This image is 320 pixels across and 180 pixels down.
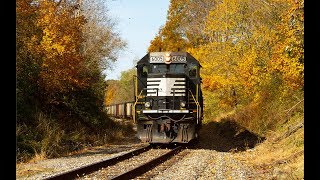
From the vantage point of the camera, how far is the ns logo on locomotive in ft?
49.7

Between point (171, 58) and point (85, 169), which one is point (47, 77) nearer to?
point (171, 58)

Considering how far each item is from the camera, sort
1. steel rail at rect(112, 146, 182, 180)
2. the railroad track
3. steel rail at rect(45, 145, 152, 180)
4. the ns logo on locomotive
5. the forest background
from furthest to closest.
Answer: the ns logo on locomotive
the forest background
steel rail at rect(112, 146, 182, 180)
the railroad track
steel rail at rect(45, 145, 152, 180)

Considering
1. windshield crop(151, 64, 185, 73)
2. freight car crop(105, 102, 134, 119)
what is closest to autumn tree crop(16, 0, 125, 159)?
windshield crop(151, 64, 185, 73)

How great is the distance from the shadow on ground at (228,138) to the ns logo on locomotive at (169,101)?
242 cm

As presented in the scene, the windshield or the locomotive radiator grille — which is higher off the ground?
the windshield

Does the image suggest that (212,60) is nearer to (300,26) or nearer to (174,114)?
(174,114)

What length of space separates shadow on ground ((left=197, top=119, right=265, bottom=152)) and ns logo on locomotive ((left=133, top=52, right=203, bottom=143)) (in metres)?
2.42

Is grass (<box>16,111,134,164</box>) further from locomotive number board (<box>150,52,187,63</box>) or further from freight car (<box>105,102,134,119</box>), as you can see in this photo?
freight car (<box>105,102,134,119</box>)

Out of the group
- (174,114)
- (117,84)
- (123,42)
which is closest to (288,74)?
(174,114)

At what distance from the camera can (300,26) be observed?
12.1 metres

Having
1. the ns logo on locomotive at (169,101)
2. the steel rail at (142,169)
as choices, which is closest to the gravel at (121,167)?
the steel rail at (142,169)

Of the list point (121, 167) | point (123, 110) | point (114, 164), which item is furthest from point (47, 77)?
point (123, 110)

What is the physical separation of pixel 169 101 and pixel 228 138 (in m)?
7.25

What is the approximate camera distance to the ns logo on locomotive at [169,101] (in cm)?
1514
